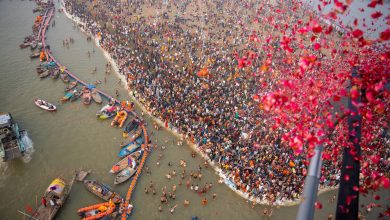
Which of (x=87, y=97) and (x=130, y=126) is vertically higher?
(x=87, y=97)

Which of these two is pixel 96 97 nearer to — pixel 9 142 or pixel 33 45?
pixel 9 142

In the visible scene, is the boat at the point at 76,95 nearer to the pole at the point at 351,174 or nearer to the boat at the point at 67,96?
the boat at the point at 67,96

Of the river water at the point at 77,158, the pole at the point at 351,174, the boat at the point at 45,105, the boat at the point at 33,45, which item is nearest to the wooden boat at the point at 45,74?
the river water at the point at 77,158

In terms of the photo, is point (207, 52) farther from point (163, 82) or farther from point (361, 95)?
point (361, 95)

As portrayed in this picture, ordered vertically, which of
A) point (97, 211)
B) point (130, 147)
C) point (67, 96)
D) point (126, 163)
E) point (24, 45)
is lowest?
point (97, 211)

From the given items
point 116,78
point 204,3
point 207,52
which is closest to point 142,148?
point 116,78

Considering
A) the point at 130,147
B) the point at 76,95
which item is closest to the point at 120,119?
the point at 130,147

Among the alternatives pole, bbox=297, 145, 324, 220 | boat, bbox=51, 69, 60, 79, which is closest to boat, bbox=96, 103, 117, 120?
boat, bbox=51, 69, 60, 79
